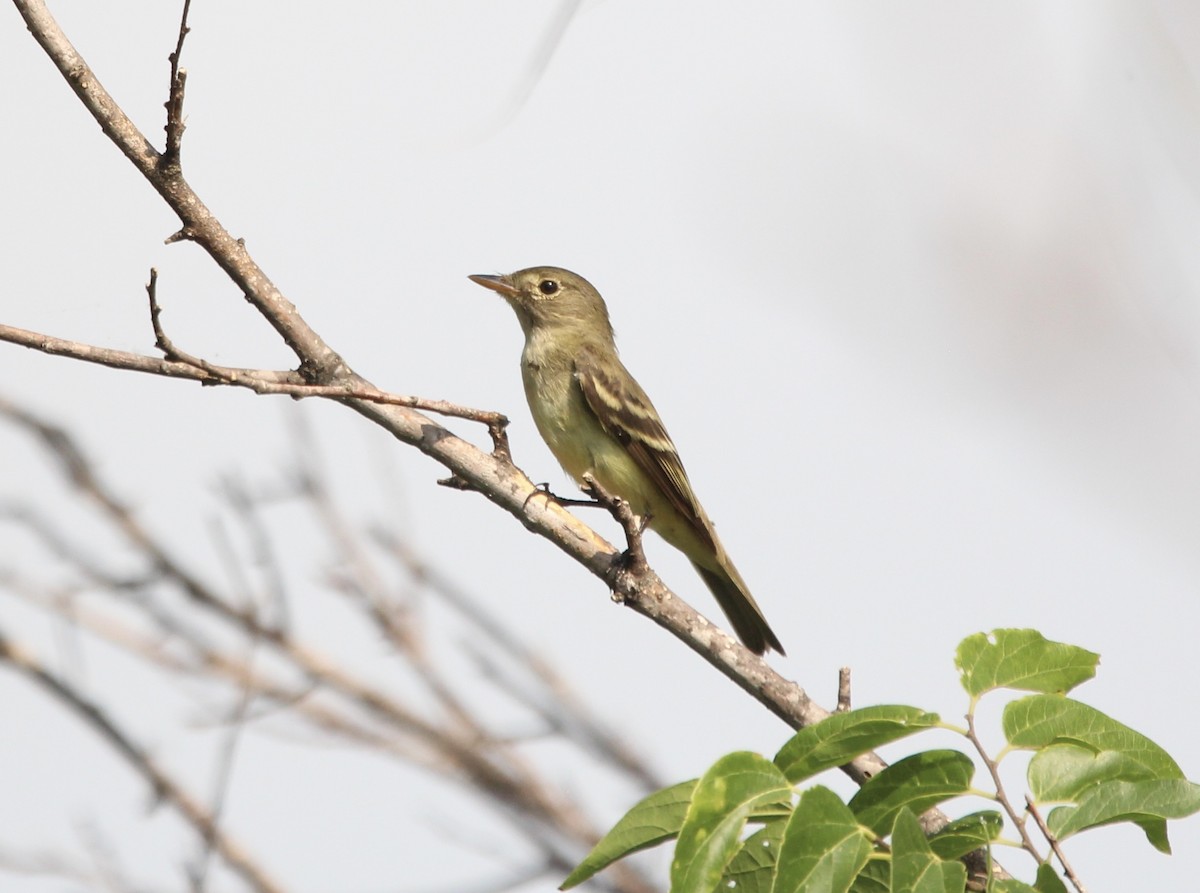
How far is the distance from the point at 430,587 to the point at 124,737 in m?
1.20

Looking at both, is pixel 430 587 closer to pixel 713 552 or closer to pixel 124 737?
pixel 124 737

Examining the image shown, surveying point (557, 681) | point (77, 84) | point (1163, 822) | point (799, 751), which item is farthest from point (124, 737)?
point (1163, 822)

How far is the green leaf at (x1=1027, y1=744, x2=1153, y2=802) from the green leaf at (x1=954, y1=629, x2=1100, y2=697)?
17 centimetres

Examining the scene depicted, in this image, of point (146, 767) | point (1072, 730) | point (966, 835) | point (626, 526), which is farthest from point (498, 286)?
point (966, 835)

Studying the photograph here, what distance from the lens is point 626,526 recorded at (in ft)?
12.3

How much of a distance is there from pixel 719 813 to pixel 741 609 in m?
4.52

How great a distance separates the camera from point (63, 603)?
5.11 meters

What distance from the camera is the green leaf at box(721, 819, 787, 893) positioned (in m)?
2.68

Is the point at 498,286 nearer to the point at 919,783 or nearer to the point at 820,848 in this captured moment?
the point at 919,783

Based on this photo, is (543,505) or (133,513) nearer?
(543,505)

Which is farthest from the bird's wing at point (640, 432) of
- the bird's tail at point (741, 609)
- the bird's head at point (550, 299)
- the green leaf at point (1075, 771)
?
the green leaf at point (1075, 771)

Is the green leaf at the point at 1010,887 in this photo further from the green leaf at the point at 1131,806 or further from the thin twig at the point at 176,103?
the thin twig at the point at 176,103

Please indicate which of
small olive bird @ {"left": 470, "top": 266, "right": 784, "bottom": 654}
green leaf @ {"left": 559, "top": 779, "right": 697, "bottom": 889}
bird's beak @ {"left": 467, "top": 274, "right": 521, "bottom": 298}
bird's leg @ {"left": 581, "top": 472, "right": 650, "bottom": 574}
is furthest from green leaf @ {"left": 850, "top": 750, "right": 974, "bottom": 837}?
bird's beak @ {"left": 467, "top": 274, "right": 521, "bottom": 298}

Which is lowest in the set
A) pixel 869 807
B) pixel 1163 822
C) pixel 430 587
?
pixel 1163 822
